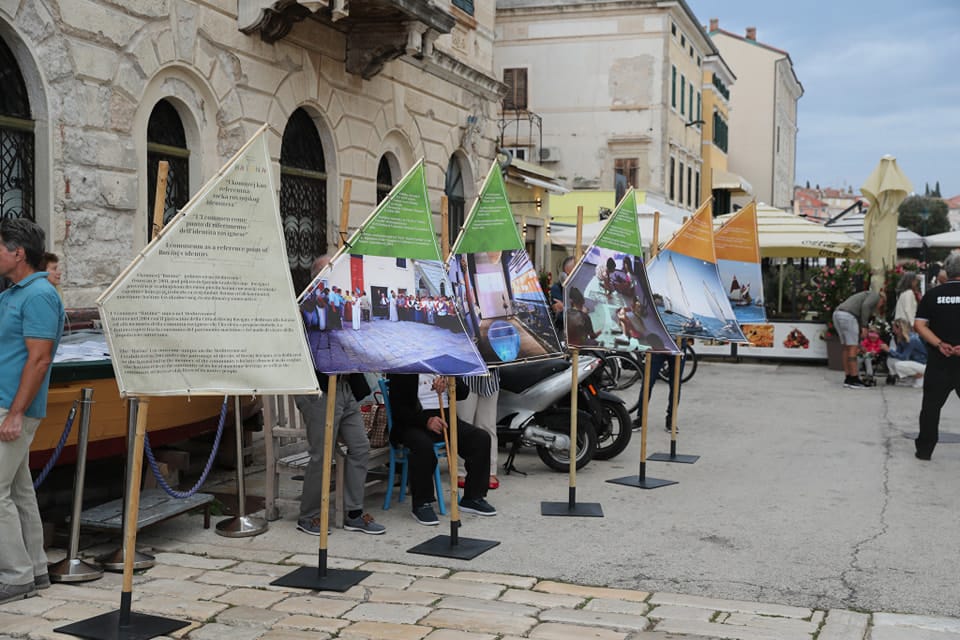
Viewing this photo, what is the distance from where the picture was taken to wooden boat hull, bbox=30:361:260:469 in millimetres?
6359

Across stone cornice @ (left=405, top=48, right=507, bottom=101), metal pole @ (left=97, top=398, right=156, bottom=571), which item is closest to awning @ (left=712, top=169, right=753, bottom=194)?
stone cornice @ (left=405, top=48, right=507, bottom=101)

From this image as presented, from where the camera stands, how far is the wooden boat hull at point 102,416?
6359 millimetres

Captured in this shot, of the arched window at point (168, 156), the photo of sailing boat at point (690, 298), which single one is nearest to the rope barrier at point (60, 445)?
the arched window at point (168, 156)

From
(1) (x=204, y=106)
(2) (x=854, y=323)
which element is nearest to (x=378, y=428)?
(1) (x=204, y=106)

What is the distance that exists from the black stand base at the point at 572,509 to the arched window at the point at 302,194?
5.35 metres

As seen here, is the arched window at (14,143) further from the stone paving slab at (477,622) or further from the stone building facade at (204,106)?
the stone paving slab at (477,622)

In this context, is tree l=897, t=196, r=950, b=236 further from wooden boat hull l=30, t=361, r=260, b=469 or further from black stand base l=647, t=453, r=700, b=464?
wooden boat hull l=30, t=361, r=260, b=469

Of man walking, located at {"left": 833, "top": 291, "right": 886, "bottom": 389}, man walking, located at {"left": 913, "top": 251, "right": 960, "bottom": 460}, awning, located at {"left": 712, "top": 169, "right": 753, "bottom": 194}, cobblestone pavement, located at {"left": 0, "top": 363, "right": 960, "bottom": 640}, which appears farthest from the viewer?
awning, located at {"left": 712, "top": 169, "right": 753, "bottom": 194}

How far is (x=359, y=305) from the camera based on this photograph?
5941mm

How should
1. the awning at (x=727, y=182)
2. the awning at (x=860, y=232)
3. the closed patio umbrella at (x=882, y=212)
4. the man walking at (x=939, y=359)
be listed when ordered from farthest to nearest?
the awning at (x=727, y=182), the awning at (x=860, y=232), the closed patio umbrella at (x=882, y=212), the man walking at (x=939, y=359)

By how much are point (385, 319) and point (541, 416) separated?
347cm

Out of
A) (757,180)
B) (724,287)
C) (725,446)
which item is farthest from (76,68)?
(757,180)

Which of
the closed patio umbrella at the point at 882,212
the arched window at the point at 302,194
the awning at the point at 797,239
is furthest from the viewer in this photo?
the awning at the point at 797,239

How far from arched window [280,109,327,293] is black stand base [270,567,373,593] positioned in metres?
6.47
